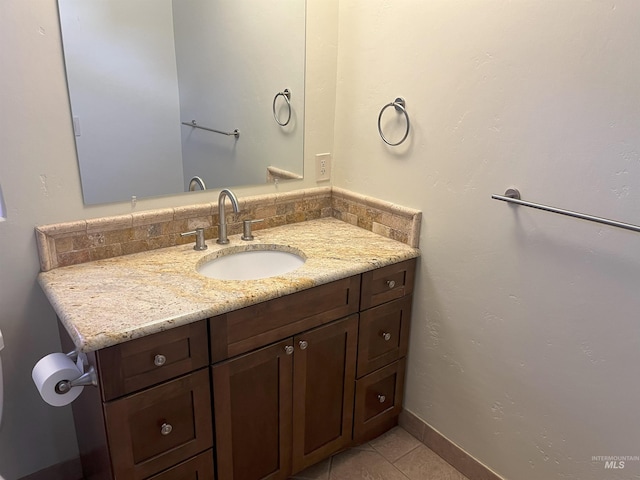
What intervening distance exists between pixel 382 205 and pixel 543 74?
72cm

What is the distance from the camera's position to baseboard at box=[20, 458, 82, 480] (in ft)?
5.37

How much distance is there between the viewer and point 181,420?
131cm

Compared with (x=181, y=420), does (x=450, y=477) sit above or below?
below

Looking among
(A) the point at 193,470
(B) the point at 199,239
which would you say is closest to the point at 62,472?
(A) the point at 193,470

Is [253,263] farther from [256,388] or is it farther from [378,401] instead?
[378,401]

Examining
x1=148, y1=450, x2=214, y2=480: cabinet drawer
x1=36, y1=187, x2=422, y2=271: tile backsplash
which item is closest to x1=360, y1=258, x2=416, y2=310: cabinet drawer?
x1=36, y1=187, x2=422, y2=271: tile backsplash

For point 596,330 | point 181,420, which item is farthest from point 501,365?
point 181,420

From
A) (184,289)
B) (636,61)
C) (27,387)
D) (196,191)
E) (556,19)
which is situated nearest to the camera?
(636,61)

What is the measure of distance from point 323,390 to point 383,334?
31 cm

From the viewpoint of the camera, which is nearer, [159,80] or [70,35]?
[70,35]

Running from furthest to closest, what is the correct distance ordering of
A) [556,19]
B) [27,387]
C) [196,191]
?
[196,191] → [27,387] → [556,19]

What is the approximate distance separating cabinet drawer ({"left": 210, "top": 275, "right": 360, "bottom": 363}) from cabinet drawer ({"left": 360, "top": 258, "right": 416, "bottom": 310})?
0.04 meters

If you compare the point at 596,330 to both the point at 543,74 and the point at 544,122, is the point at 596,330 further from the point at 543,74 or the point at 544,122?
the point at 543,74

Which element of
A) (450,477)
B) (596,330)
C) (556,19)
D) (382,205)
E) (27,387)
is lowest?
(450,477)
